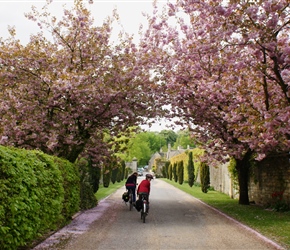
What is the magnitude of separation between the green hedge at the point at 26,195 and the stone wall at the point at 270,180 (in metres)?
10.4

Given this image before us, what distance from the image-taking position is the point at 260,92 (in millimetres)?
→ 14930

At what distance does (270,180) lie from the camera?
1966 cm

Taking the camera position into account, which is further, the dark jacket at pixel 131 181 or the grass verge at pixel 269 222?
the dark jacket at pixel 131 181

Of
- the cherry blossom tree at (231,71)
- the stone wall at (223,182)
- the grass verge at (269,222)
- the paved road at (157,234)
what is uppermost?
the cherry blossom tree at (231,71)

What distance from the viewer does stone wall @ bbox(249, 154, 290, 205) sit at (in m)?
17.7

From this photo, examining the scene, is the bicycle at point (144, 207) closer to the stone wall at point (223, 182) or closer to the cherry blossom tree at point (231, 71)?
the cherry blossom tree at point (231, 71)

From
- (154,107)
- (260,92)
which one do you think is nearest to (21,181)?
(260,92)

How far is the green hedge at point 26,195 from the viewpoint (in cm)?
729

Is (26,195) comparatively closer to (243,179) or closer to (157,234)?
(157,234)

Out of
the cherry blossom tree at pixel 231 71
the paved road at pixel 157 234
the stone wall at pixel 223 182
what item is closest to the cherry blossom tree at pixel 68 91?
the cherry blossom tree at pixel 231 71

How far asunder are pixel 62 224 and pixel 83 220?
1.65m

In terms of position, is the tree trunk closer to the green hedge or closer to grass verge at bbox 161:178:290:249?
grass verge at bbox 161:178:290:249

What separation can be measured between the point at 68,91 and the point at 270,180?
35.2 feet

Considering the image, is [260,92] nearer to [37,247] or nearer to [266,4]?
[266,4]
